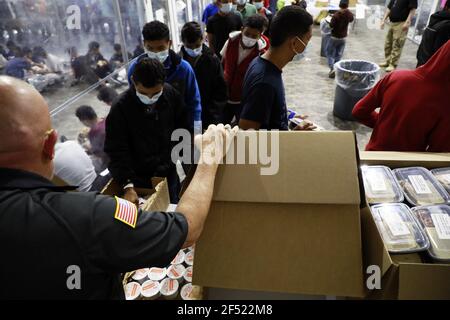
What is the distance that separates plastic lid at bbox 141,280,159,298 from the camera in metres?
1.23

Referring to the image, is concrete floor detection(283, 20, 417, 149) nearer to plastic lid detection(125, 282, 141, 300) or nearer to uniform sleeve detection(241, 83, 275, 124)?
uniform sleeve detection(241, 83, 275, 124)

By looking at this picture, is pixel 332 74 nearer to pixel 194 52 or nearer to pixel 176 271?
pixel 194 52

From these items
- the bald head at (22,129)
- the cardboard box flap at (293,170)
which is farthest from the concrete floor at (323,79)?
the bald head at (22,129)

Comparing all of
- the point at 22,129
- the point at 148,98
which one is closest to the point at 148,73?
the point at 148,98

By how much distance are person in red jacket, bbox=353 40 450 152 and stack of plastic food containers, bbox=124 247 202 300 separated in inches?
51.7

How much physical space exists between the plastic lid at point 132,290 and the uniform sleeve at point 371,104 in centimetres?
162

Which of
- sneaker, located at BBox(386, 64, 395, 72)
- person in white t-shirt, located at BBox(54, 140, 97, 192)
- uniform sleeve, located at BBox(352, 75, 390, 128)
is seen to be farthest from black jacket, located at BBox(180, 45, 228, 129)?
sneaker, located at BBox(386, 64, 395, 72)

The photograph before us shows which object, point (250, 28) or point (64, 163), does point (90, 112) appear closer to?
point (64, 163)

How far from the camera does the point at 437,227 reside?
980 mm

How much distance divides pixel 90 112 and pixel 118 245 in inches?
92.3

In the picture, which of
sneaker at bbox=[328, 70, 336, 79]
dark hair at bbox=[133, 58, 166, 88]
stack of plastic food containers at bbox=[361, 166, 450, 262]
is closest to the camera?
stack of plastic food containers at bbox=[361, 166, 450, 262]

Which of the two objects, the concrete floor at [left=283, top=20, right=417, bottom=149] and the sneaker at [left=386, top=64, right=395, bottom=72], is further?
the sneaker at [left=386, top=64, right=395, bottom=72]

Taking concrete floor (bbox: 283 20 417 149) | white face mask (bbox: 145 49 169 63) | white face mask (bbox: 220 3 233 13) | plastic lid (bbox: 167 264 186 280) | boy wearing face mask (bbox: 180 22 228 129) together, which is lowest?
concrete floor (bbox: 283 20 417 149)
